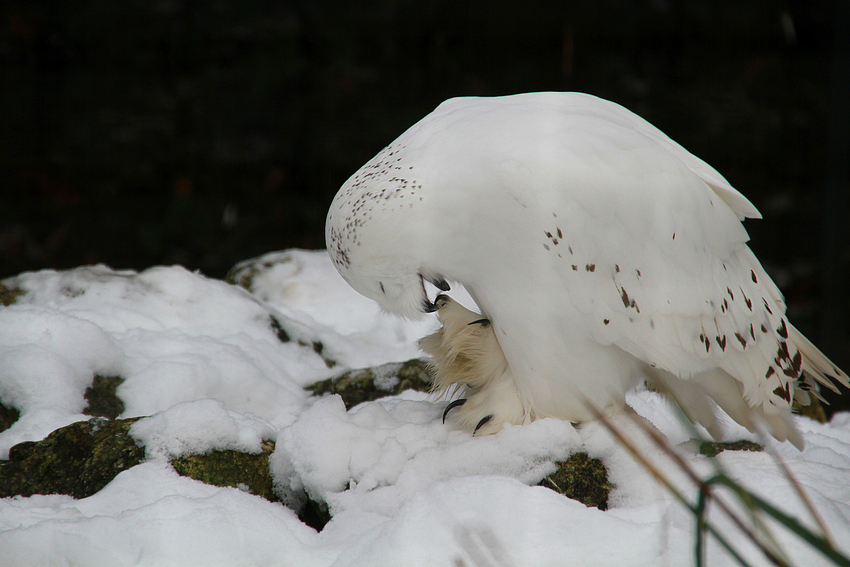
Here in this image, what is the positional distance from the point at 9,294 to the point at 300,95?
2.37 metres

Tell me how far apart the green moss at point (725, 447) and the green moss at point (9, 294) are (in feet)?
8.31

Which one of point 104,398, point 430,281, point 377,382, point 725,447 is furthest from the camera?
point 377,382

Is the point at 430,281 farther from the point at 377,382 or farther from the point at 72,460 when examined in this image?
the point at 72,460

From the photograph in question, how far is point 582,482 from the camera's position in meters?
1.75

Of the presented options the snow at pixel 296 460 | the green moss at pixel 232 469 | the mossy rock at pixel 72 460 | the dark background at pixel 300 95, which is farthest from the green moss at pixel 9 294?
the dark background at pixel 300 95

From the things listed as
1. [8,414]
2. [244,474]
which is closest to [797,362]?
[244,474]

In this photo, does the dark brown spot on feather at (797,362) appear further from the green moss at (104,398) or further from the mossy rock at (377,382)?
the green moss at (104,398)

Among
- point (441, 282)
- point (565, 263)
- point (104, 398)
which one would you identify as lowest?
point (104, 398)

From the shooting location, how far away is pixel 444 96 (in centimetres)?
450

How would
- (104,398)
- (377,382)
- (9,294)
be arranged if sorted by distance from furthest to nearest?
(9,294) → (377,382) → (104,398)

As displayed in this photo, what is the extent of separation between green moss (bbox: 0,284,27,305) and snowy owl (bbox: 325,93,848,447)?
1558mm

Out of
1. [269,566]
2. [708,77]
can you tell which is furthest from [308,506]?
[708,77]

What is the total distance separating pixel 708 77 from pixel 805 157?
0.88 m

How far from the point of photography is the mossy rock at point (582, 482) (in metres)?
1.74
